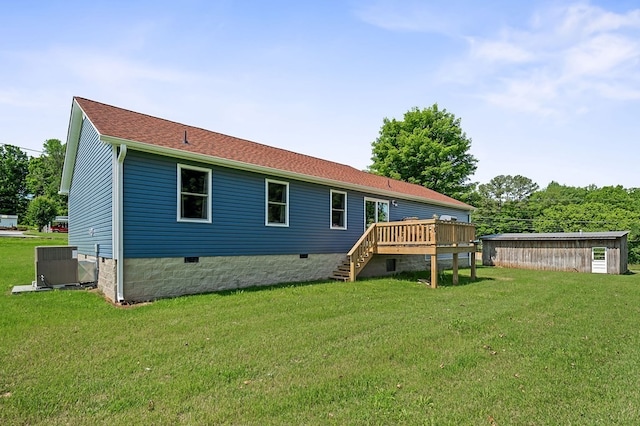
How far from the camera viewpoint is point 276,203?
440 inches

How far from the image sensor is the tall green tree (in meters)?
51.9

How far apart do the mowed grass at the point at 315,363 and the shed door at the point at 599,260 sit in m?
12.4

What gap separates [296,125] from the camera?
16.8 metres

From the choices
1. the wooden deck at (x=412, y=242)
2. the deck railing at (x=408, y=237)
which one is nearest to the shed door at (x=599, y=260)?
the wooden deck at (x=412, y=242)

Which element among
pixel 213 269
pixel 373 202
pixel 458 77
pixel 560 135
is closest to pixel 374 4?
pixel 458 77

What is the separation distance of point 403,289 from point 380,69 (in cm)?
796

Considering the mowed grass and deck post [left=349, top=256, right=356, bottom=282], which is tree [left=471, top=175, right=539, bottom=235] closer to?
deck post [left=349, top=256, right=356, bottom=282]

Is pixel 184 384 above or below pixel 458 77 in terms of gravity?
below

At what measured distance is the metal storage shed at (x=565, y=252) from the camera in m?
17.7

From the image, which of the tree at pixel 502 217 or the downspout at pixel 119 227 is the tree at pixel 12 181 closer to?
the downspout at pixel 119 227

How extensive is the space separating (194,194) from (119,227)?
1949mm

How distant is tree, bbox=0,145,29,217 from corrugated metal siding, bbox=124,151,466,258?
57.1 m

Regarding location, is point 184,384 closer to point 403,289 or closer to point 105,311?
point 105,311

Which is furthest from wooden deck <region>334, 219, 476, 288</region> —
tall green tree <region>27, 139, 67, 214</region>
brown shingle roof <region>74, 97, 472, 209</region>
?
tall green tree <region>27, 139, 67, 214</region>
